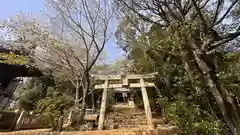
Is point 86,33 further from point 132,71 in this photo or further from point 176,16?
point 132,71

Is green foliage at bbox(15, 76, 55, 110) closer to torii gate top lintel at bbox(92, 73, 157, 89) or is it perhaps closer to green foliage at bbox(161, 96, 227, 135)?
torii gate top lintel at bbox(92, 73, 157, 89)

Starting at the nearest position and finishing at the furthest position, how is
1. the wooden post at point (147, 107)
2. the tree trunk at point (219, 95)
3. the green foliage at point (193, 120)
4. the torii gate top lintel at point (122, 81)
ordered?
1. the tree trunk at point (219, 95)
2. the green foliage at point (193, 120)
3. the wooden post at point (147, 107)
4. the torii gate top lintel at point (122, 81)

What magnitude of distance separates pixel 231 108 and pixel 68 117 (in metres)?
4.95

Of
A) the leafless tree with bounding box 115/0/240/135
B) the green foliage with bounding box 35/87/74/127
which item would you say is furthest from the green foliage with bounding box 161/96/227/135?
the green foliage with bounding box 35/87/74/127

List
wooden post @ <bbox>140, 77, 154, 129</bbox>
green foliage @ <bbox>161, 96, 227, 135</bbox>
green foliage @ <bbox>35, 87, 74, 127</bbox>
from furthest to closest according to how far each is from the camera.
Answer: wooden post @ <bbox>140, 77, 154, 129</bbox> < green foliage @ <bbox>35, 87, 74, 127</bbox> < green foliage @ <bbox>161, 96, 227, 135</bbox>

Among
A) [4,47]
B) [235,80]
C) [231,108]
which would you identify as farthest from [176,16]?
[4,47]

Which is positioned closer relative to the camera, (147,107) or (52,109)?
(52,109)

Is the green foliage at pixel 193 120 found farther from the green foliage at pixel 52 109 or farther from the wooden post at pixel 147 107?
the green foliage at pixel 52 109

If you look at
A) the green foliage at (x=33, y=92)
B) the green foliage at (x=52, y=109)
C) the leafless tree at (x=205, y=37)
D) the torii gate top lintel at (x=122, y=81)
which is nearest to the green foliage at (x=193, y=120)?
the leafless tree at (x=205, y=37)

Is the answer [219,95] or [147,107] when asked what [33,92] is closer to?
[147,107]

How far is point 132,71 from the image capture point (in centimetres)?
1088

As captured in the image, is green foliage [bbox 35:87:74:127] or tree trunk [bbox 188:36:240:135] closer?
tree trunk [bbox 188:36:240:135]

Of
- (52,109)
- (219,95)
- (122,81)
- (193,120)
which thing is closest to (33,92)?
(52,109)

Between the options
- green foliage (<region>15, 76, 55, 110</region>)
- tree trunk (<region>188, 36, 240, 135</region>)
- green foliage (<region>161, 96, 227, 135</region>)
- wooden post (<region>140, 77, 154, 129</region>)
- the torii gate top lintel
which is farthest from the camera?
green foliage (<region>15, 76, 55, 110</region>)
